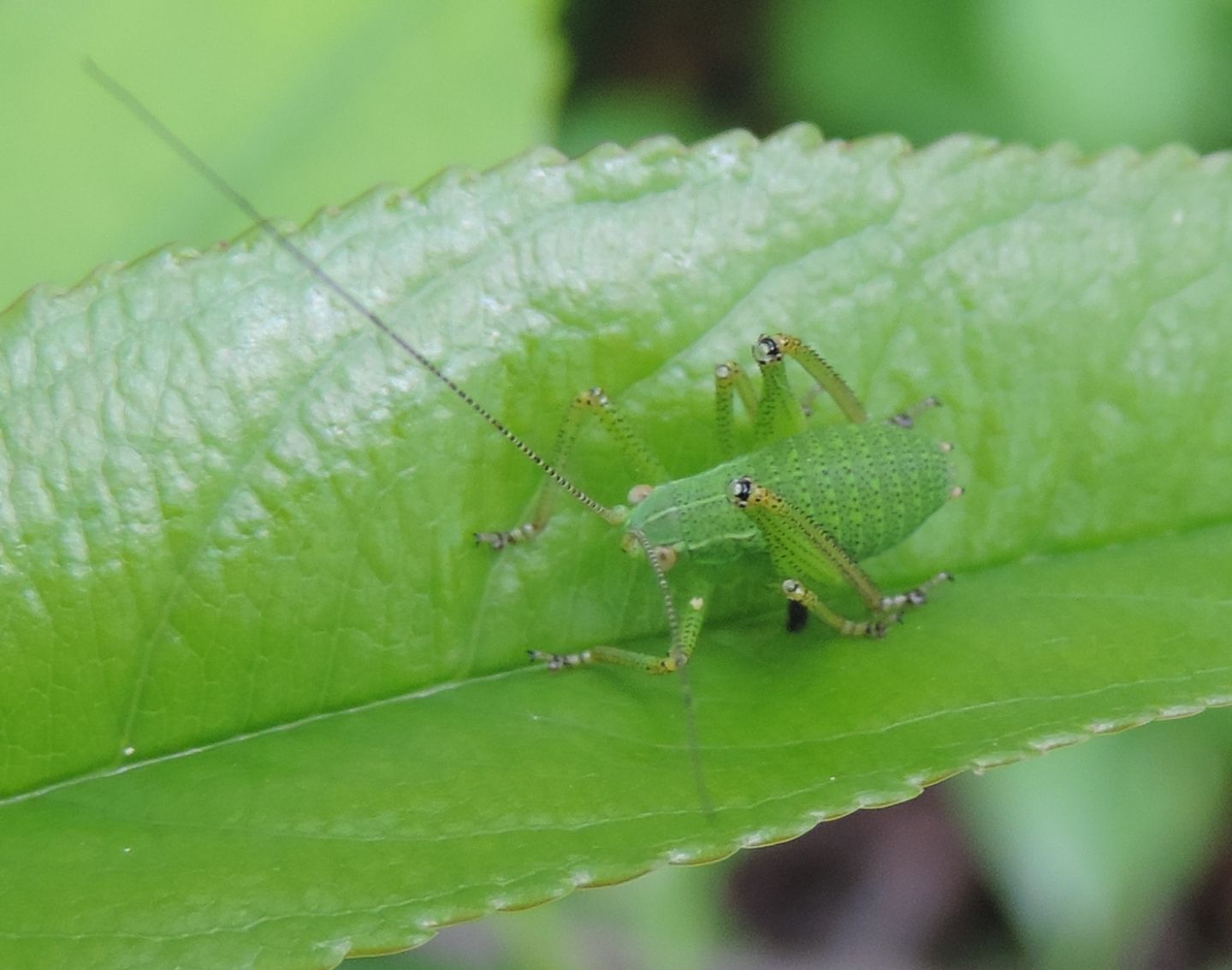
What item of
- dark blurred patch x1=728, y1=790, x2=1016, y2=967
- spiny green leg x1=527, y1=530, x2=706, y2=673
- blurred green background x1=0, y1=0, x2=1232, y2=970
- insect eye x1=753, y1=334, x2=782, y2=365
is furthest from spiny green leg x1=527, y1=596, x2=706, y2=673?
dark blurred patch x1=728, y1=790, x2=1016, y2=967

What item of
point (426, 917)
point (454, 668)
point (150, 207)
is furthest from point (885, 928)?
point (150, 207)

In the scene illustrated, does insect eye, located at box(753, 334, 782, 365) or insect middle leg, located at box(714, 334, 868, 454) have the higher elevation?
insect eye, located at box(753, 334, 782, 365)

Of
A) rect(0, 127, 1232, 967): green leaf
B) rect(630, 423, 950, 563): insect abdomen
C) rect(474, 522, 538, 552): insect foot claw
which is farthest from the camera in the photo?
rect(630, 423, 950, 563): insect abdomen

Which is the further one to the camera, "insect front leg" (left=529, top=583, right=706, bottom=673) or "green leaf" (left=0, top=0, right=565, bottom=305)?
"green leaf" (left=0, top=0, right=565, bottom=305)

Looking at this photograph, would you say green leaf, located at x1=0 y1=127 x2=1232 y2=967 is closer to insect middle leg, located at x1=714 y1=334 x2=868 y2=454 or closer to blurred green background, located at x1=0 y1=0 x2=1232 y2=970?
insect middle leg, located at x1=714 y1=334 x2=868 y2=454

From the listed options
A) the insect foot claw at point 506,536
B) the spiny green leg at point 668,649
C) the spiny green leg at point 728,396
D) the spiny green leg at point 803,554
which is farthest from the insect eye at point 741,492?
the insect foot claw at point 506,536

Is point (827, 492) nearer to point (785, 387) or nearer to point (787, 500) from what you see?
point (787, 500)

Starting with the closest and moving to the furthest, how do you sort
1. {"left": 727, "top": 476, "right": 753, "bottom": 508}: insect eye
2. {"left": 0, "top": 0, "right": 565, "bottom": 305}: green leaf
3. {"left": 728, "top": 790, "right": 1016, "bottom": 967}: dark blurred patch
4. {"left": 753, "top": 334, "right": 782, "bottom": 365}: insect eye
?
1. {"left": 753, "top": 334, "right": 782, "bottom": 365}: insect eye
2. {"left": 727, "top": 476, "right": 753, "bottom": 508}: insect eye
3. {"left": 0, "top": 0, "right": 565, "bottom": 305}: green leaf
4. {"left": 728, "top": 790, "right": 1016, "bottom": 967}: dark blurred patch

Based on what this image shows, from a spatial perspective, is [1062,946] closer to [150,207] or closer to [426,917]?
[426,917]
